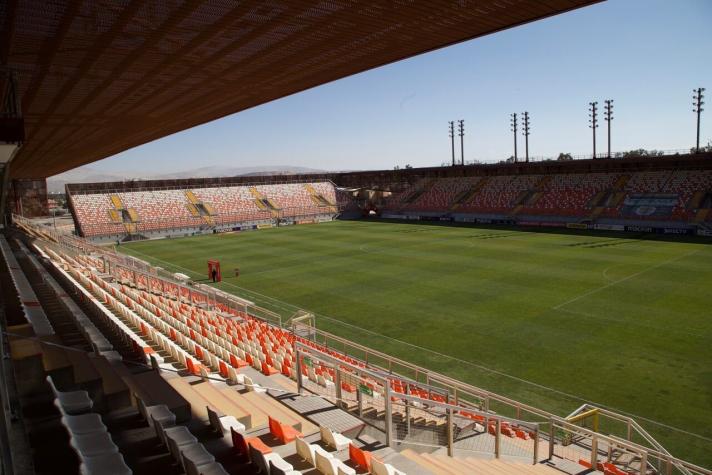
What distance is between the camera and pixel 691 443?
1023cm

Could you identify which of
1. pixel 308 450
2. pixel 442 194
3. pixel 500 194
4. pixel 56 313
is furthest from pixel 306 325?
pixel 442 194

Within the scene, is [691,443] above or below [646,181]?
below

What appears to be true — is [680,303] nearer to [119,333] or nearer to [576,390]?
[576,390]

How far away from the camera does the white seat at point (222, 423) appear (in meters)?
6.52

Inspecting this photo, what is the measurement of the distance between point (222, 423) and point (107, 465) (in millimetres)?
1721

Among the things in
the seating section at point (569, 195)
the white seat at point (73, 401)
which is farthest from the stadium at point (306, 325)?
the seating section at point (569, 195)

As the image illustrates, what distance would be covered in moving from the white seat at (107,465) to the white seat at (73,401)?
3.06 feet

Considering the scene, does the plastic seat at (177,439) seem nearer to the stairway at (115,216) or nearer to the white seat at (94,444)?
the white seat at (94,444)

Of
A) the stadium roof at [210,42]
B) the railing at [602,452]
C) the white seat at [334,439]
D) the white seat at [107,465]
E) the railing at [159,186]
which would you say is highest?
the stadium roof at [210,42]

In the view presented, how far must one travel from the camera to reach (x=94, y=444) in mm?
5363

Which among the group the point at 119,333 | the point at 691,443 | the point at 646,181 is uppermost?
the point at 646,181

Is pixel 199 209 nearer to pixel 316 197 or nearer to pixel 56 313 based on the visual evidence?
pixel 316 197

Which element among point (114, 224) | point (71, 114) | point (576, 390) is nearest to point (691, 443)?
point (576, 390)

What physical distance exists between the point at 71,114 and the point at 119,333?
6.81 meters
